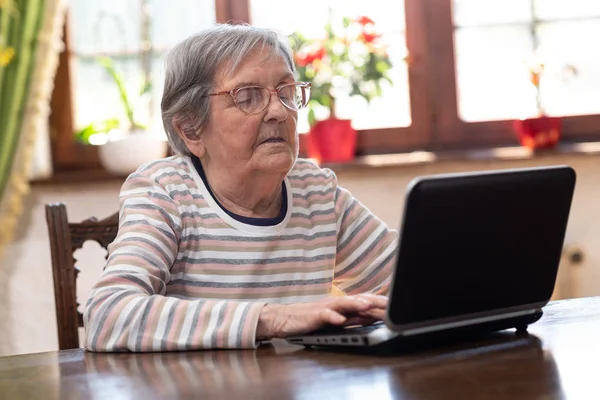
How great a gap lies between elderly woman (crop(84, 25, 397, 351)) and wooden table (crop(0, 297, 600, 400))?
0.21 m

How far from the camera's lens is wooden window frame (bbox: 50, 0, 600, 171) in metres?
3.10

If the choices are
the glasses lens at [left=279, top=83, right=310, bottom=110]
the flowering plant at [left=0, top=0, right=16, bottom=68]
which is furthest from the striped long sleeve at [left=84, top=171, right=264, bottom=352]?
the flowering plant at [left=0, top=0, right=16, bottom=68]

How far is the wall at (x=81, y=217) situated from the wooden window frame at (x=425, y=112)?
16 cm

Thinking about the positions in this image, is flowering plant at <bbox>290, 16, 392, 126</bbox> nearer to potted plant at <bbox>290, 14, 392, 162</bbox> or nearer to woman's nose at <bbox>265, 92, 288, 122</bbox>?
potted plant at <bbox>290, 14, 392, 162</bbox>

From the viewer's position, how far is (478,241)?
3.71ft

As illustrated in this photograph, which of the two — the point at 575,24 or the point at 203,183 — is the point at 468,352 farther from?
the point at 575,24

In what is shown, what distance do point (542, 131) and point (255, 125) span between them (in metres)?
1.65

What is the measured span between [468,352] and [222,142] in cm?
63

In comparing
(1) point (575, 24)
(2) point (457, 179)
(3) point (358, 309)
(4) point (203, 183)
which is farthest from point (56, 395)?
(1) point (575, 24)

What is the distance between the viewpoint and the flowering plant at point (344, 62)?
2.95 metres

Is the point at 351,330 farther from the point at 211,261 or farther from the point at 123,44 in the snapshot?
the point at 123,44

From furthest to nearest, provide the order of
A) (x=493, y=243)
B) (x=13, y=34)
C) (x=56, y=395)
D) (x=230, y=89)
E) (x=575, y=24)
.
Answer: (x=575, y=24)
(x=13, y=34)
(x=230, y=89)
(x=493, y=243)
(x=56, y=395)

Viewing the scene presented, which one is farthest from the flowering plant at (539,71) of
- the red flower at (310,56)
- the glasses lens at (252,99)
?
the glasses lens at (252,99)

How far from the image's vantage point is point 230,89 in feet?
5.15
